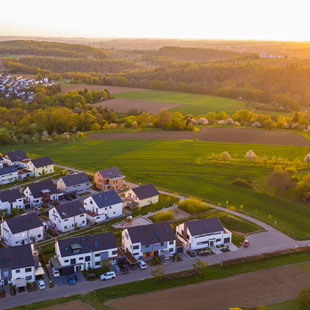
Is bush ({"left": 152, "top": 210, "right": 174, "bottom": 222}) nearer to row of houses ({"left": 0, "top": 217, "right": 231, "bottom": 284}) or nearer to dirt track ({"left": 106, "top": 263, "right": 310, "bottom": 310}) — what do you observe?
row of houses ({"left": 0, "top": 217, "right": 231, "bottom": 284})

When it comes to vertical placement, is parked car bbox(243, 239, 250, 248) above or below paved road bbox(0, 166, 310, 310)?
above

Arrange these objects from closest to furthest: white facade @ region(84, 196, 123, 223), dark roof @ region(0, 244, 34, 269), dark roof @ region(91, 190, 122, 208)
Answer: dark roof @ region(0, 244, 34, 269), white facade @ region(84, 196, 123, 223), dark roof @ region(91, 190, 122, 208)

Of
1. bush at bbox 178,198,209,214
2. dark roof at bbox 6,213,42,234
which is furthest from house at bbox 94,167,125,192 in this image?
dark roof at bbox 6,213,42,234

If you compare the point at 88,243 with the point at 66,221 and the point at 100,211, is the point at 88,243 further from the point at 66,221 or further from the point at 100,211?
the point at 100,211

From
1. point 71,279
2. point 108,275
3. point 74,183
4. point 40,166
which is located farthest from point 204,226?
point 40,166

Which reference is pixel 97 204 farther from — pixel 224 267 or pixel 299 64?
pixel 299 64
